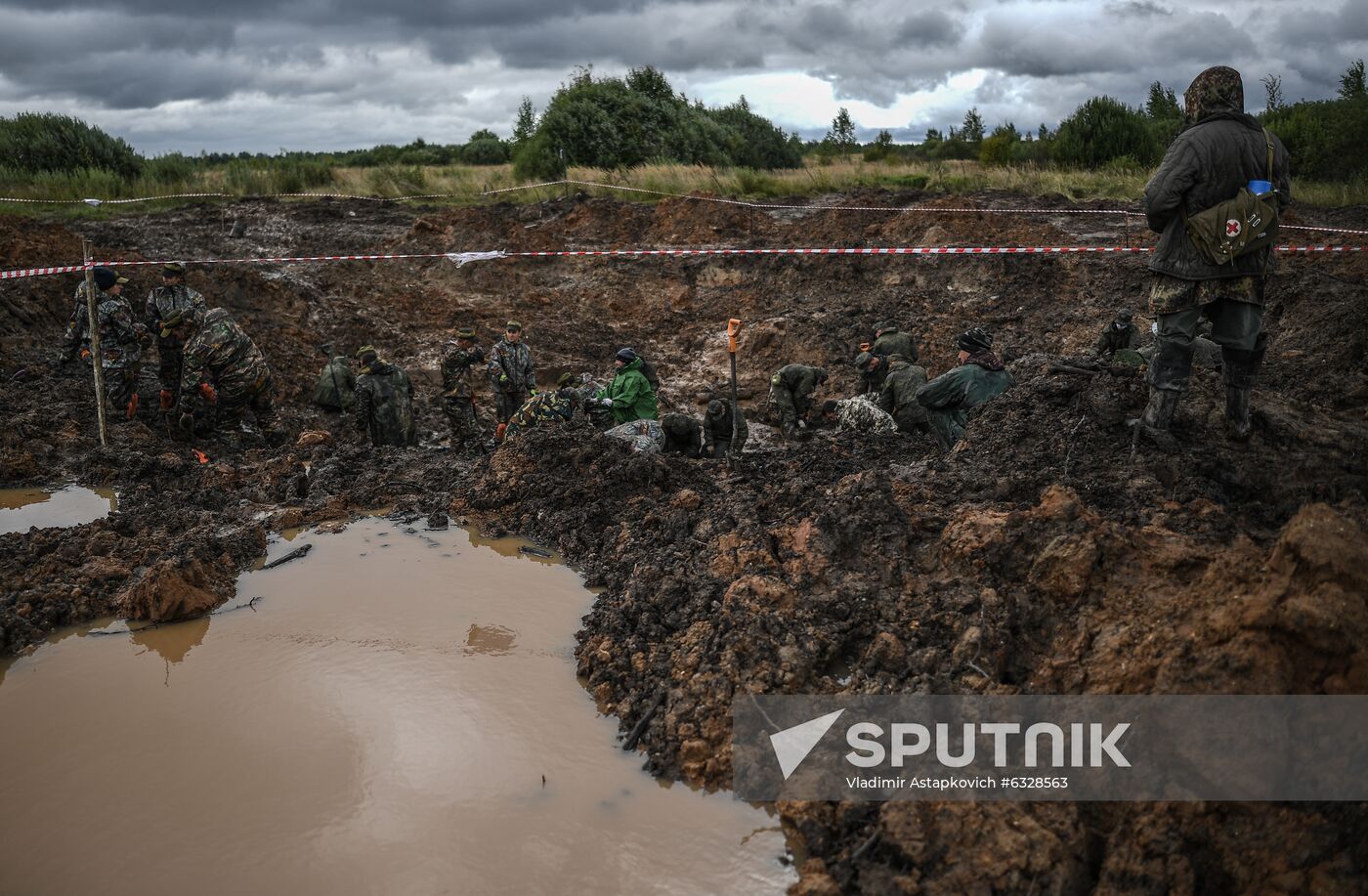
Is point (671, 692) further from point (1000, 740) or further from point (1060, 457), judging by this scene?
point (1060, 457)

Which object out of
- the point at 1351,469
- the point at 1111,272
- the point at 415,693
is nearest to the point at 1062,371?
the point at 1351,469

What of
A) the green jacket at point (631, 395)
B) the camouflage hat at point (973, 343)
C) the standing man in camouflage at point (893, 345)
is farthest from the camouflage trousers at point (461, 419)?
the camouflage hat at point (973, 343)

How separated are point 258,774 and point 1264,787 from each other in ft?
13.6

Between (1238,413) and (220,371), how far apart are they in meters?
9.03

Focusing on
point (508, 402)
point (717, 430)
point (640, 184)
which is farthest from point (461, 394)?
point (640, 184)

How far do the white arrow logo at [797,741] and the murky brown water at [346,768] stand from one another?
30 centimetres

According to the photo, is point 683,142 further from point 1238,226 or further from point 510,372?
point 1238,226

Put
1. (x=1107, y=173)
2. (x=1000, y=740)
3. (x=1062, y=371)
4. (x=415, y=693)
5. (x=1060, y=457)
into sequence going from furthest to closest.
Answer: (x=1107, y=173)
(x=1062, y=371)
(x=1060, y=457)
(x=415, y=693)
(x=1000, y=740)

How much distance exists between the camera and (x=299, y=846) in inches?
149

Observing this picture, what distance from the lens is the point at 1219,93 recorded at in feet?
15.7

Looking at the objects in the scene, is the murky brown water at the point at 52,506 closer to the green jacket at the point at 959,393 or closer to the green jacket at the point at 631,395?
the green jacket at the point at 631,395

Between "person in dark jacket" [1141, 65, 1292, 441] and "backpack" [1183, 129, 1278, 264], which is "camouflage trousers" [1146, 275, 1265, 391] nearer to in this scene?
"person in dark jacket" [1141, 65, 1292, 441]

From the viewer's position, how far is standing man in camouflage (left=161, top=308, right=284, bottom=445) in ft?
30.2

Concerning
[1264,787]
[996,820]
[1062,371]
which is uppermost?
[1062,371]
